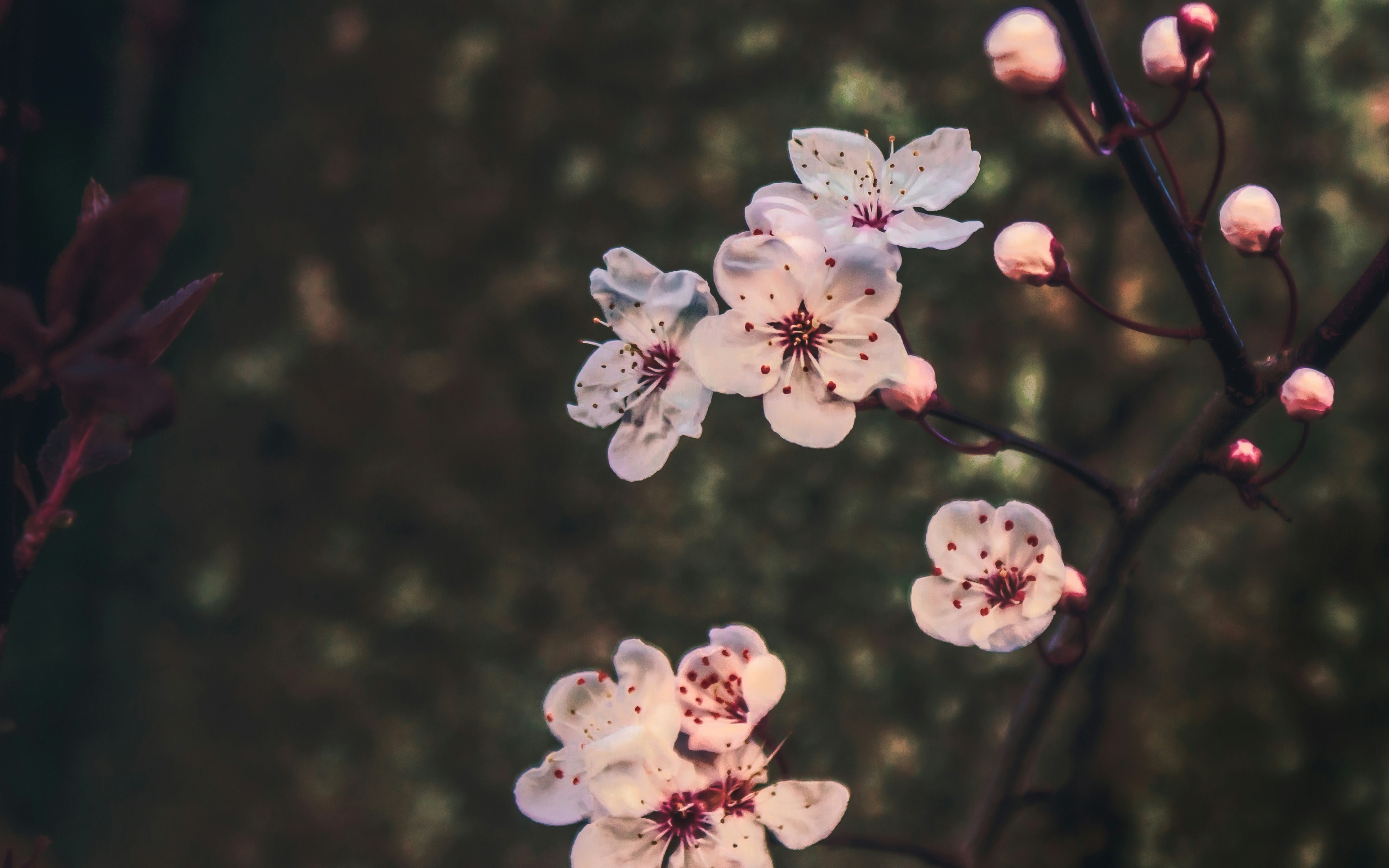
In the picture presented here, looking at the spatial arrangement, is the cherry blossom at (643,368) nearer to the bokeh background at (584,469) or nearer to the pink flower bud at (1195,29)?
the pink flower bud at (1195,29)

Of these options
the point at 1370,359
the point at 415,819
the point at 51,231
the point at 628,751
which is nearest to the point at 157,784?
the point at 415,819

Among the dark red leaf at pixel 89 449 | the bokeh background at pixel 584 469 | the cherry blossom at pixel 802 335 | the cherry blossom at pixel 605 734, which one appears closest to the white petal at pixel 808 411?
the cherry blossom at pixel 802 335

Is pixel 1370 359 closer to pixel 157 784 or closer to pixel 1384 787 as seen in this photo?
pixel 1384 787

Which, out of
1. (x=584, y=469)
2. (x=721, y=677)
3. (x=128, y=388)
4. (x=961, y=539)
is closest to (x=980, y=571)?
(x=961, y=539)

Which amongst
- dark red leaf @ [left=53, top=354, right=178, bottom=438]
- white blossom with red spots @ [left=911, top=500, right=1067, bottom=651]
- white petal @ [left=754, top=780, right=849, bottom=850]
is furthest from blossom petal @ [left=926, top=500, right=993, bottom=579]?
dark red leaf @ [left=53, top=354, right=178, bottom=438]

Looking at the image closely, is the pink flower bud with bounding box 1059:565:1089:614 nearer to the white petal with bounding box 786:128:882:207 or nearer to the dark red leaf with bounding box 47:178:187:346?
the white petal with bounding box 786:128:882:207
